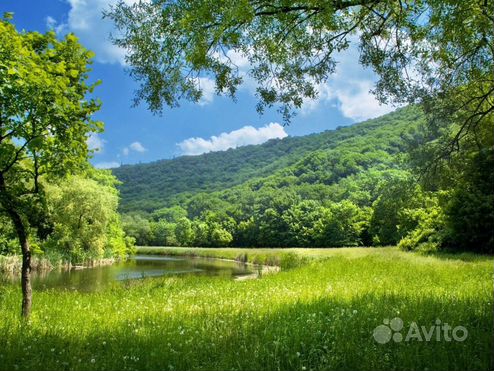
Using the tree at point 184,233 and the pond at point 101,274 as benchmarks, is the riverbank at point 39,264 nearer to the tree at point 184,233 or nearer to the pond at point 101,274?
the pond at point 101,274

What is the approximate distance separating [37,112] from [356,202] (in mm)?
96830

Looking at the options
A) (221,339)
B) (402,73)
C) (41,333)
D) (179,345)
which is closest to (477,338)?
(221,339)

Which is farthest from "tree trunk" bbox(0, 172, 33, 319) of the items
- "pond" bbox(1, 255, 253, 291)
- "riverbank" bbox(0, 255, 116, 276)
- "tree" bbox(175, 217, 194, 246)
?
"tree" bbox(175, 217, 194, 246)

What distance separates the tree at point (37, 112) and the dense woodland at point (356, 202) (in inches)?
348

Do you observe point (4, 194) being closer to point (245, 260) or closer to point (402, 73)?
point (402, 73)

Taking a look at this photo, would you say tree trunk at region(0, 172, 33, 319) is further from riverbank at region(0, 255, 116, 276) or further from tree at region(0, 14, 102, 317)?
riverbank at region(0, 255, 116, 276)

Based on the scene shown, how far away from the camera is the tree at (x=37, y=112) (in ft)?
20.7

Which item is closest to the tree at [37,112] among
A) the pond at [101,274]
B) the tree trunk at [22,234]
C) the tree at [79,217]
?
the tree trunk at [22,234]

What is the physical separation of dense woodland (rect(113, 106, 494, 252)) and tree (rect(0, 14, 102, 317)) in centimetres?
883

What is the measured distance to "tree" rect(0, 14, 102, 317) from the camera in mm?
6324

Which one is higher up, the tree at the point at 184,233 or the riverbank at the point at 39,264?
the tree at the point at 184,233

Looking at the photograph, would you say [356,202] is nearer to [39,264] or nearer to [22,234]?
[39,264]

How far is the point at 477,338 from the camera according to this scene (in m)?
5.54

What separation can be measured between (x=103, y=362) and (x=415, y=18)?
8.74 metres
